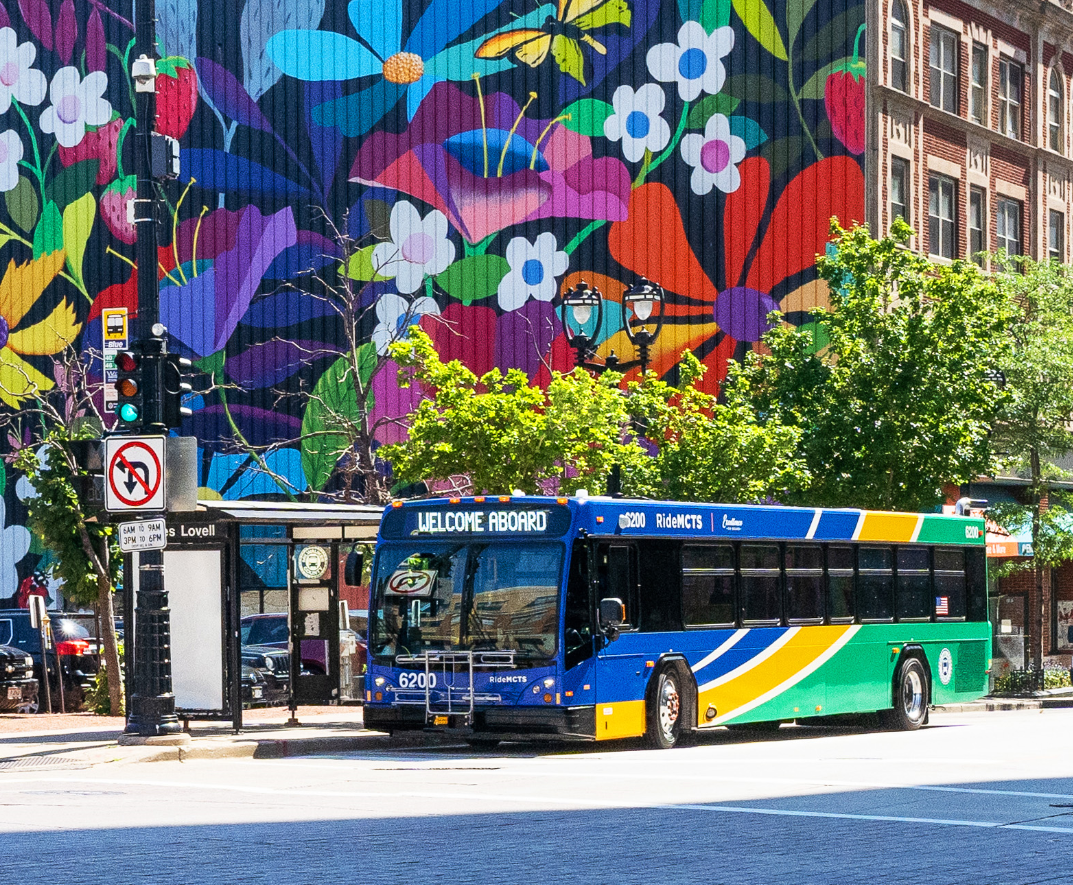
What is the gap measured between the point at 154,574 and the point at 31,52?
3457cm

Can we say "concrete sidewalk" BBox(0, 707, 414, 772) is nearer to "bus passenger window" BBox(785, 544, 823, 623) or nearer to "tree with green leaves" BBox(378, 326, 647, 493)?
"tree with green leaves" BBox(378, 326, 647, 493)

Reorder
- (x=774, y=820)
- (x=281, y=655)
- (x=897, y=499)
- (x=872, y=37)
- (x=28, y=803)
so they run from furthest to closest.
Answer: (x=872, y=37), (x=897, y=499), (x=281, y=655), (x=28, y=803), (x=774, y=820)

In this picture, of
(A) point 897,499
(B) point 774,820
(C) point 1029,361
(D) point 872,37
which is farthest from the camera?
(D) point 872,37

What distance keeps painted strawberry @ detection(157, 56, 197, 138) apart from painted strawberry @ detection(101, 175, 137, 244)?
6.87 ft

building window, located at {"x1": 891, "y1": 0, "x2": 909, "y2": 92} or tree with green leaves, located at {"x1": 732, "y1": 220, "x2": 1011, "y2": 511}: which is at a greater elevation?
building window, located at {"x1": 891, "y1": 0, "x2": 909, "y2": 92}

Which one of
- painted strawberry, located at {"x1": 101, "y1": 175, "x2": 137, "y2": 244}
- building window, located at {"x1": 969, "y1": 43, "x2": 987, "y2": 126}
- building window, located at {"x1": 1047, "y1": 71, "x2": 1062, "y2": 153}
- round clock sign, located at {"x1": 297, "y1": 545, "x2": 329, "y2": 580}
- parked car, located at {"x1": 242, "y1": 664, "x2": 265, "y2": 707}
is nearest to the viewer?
parked car, located at {"x1": 242, "y1": 664, "x2": 265, "y2": 707}

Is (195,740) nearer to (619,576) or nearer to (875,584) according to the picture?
(619,576)

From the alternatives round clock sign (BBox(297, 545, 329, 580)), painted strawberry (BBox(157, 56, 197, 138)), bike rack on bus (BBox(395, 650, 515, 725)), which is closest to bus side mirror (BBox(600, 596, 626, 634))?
bike rack on bus (BBox(395, 650, 515, 725))

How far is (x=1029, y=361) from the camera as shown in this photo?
35.4 meters

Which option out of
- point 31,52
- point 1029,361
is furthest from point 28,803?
point 31,52

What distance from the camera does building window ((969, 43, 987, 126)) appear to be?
44344mm

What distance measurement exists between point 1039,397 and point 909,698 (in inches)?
481

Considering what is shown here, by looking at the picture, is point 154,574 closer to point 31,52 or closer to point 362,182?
point 362,182

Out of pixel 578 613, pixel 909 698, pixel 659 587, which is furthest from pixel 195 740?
pixel 909 698
